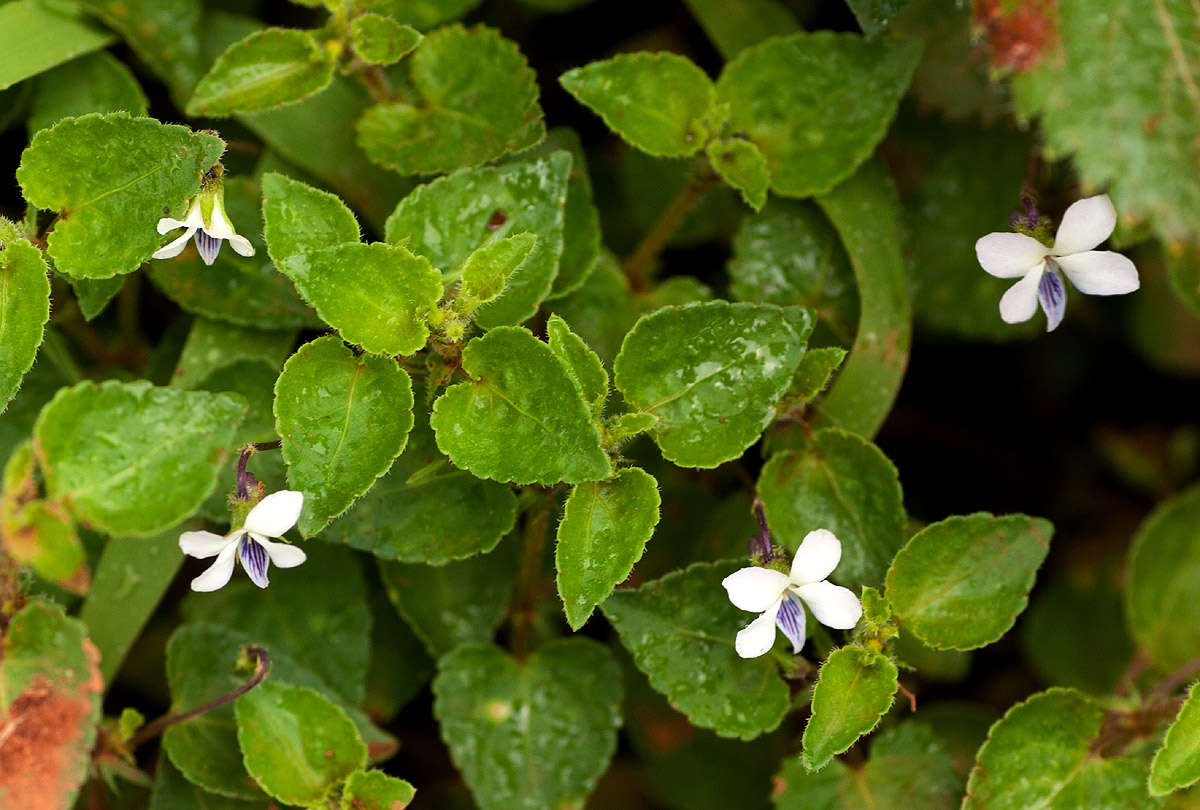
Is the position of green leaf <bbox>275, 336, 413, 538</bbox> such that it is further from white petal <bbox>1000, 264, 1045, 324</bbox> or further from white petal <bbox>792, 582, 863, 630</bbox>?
white petal <bbox>1000, 264, 1045, 324</bbox>

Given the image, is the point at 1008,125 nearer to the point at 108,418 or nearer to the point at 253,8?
the point at 253,8

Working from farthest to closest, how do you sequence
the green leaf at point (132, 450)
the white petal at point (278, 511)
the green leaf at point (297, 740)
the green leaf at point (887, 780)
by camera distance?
the green leaf at point (887, 780) < the green leaf at point (297, 740) < the white petal at point (278, 511) < the green leaf at point (132, 450)


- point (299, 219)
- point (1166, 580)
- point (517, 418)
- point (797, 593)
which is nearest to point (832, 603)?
point (797, 593)

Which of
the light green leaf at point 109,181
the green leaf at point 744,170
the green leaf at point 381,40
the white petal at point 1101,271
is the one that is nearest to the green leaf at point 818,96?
the green leaf at point 744,170

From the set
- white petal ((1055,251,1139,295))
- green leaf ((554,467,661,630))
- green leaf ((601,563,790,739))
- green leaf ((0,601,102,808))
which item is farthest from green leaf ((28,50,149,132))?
white petal ((1055,251,1139,295))

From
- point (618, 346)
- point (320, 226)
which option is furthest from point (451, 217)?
point (618, 346)

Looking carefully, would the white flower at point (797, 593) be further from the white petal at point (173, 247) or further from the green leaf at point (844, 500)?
the white petal at point (173, 247)
